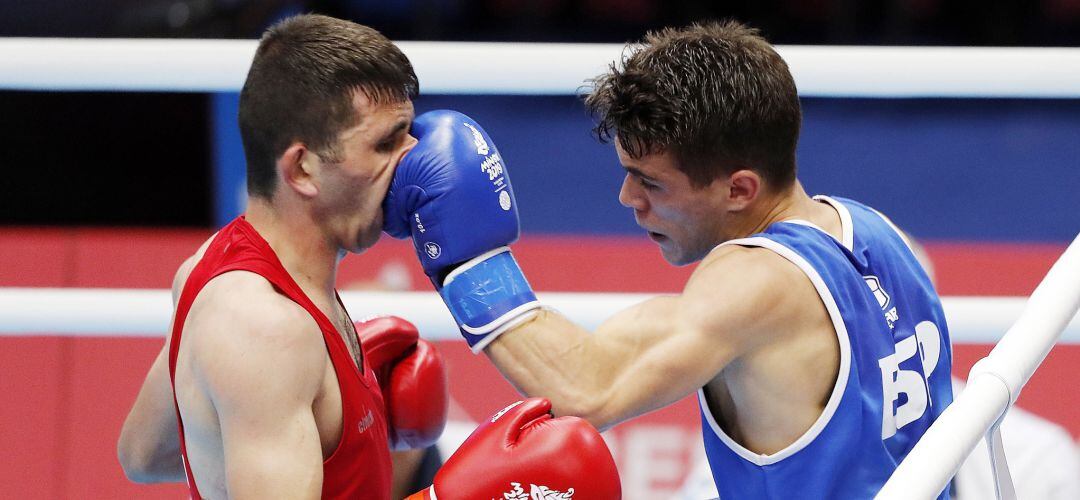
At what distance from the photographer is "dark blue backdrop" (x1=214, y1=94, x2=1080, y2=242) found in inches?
199

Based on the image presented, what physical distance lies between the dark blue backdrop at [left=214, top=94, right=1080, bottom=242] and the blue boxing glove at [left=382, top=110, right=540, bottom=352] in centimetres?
331

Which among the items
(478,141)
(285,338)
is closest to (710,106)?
(478,141)

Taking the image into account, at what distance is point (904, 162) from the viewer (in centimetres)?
511

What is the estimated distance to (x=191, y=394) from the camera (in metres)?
1.55

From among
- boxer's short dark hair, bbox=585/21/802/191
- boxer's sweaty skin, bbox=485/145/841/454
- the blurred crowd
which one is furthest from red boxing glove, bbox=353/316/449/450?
the blurred crowd

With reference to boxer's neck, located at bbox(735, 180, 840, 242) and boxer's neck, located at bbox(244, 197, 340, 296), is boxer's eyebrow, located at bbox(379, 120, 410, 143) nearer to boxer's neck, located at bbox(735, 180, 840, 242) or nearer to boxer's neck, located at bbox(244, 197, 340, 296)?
boxer's neck, located at bbox(244, 197, 340, 296)

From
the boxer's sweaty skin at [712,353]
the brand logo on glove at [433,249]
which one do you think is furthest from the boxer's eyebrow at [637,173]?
the brand logo on glove at [433,249]

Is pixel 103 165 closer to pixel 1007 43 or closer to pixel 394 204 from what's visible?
pixel 394 204

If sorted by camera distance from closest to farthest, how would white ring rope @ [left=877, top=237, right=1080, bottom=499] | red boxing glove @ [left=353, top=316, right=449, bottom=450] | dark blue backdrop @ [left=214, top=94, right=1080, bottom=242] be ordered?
white ring rope @ [left=877, top=237, right=1080, bottom=499]
red boxing glove @ [left=353, top=316, right=449, bottom=450]
dark blue backdrop @ [left=214, top=94, right=1080, bottom=242]

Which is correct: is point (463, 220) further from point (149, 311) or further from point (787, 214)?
point (149, 311)

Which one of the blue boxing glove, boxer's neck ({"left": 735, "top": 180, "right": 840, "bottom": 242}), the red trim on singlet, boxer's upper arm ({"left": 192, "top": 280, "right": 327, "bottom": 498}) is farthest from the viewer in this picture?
boxer's neck ({"left": 735, "top": 180, "right": 840, "bottom": 242})

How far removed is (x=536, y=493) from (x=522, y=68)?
2.44 feet

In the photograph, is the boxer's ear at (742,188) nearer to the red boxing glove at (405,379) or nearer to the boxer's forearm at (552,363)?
the boxer's forearm at (552,363)

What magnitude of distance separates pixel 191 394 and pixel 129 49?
0.71 metres
